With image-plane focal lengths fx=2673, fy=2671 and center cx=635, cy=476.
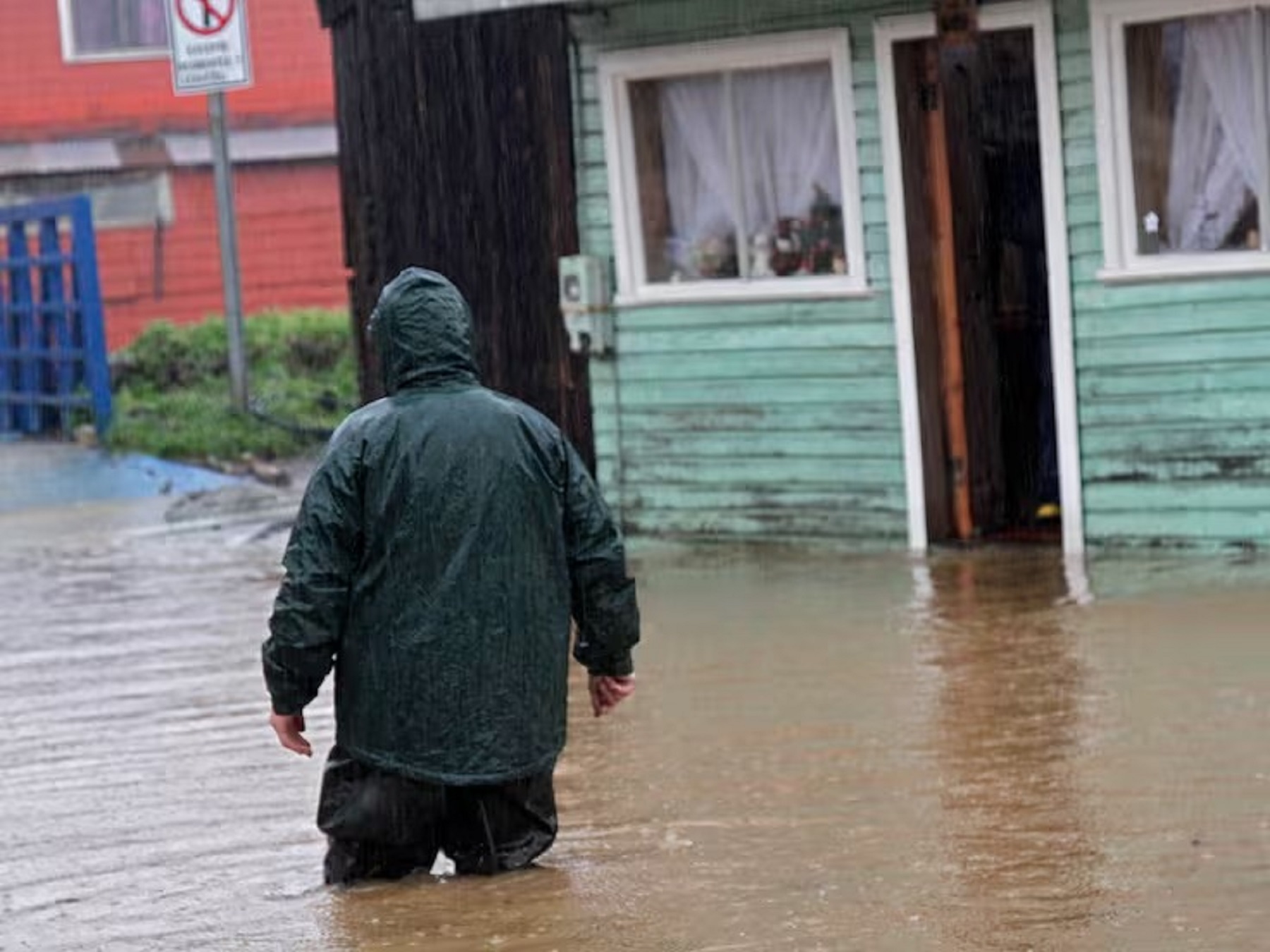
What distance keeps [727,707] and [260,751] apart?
1.70m

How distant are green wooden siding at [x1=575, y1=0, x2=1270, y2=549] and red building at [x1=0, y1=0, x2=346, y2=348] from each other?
536 inches

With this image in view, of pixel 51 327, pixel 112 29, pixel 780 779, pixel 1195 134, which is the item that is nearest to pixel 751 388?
pixel 1195 134

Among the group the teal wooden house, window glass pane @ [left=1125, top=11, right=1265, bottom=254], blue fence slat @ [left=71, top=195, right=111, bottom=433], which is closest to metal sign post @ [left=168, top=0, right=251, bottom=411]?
blue fence slat @ [left=71, top=195, right=111, bottom=433]

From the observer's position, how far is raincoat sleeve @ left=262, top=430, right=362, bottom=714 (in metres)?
6.62

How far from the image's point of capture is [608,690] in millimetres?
6980

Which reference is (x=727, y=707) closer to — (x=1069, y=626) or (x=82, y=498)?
(x=1069, y=626)

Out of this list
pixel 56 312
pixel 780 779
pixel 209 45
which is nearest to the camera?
pixel 780 779

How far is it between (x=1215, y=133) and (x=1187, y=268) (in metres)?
0.65

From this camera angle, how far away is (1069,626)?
35.8ft

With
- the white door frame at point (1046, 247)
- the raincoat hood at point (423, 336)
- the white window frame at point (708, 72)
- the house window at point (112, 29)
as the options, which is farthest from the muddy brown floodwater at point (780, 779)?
the house window at point (112, 29)

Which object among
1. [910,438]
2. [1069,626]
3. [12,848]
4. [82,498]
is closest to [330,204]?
[82,498]

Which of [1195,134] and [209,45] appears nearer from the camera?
[1195,134]

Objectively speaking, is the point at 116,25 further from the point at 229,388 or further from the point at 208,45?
the point at 208,45

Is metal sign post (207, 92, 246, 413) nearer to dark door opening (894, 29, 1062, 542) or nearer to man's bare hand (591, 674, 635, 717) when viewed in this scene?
dark door opening (894, 29, 1062, 542)
